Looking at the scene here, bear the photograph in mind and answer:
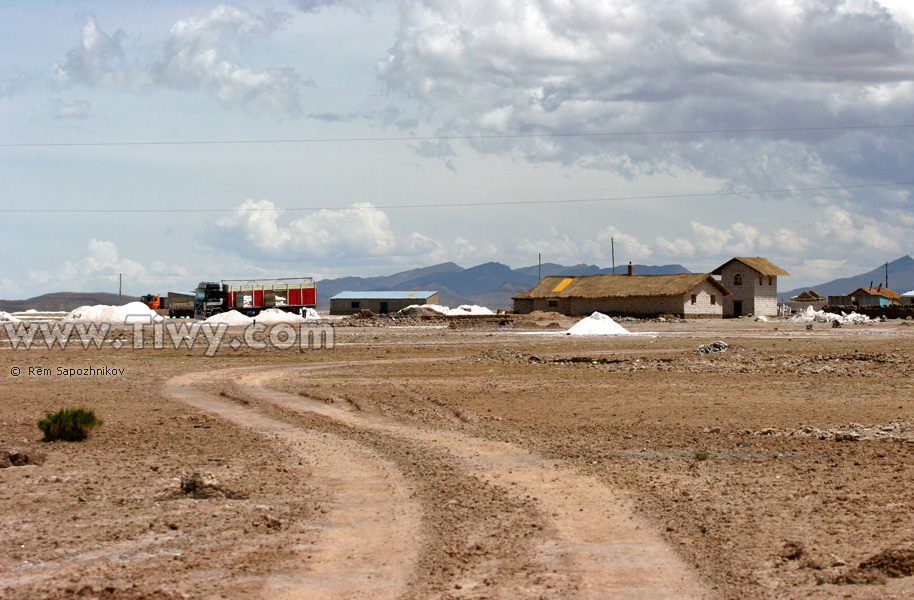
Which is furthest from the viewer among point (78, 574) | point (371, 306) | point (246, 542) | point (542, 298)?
point (371, 306)

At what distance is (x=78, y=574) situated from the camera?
6508 millimetres

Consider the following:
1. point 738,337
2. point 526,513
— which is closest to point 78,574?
point 526,513

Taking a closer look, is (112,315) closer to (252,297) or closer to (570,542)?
(252,297)

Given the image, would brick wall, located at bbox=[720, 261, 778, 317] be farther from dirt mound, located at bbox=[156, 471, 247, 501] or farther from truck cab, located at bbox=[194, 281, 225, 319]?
dirt mound, located at bbox=[156, 471, 247, 501]

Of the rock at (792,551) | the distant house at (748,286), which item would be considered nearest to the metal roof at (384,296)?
the distant house at (748,286)

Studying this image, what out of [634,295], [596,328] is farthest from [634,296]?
[596,328]

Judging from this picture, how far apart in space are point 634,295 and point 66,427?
2421 inches

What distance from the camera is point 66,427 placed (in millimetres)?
12531

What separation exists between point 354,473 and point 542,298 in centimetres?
6747

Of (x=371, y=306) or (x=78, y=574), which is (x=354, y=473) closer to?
(x=78, y=574)

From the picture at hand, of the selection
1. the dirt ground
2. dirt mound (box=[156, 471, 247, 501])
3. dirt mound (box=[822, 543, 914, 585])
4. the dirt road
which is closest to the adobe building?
the dirt ground

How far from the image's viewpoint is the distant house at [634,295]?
68938 millimetres

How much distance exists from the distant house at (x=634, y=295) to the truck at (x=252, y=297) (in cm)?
2029

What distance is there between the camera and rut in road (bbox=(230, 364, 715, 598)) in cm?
619
